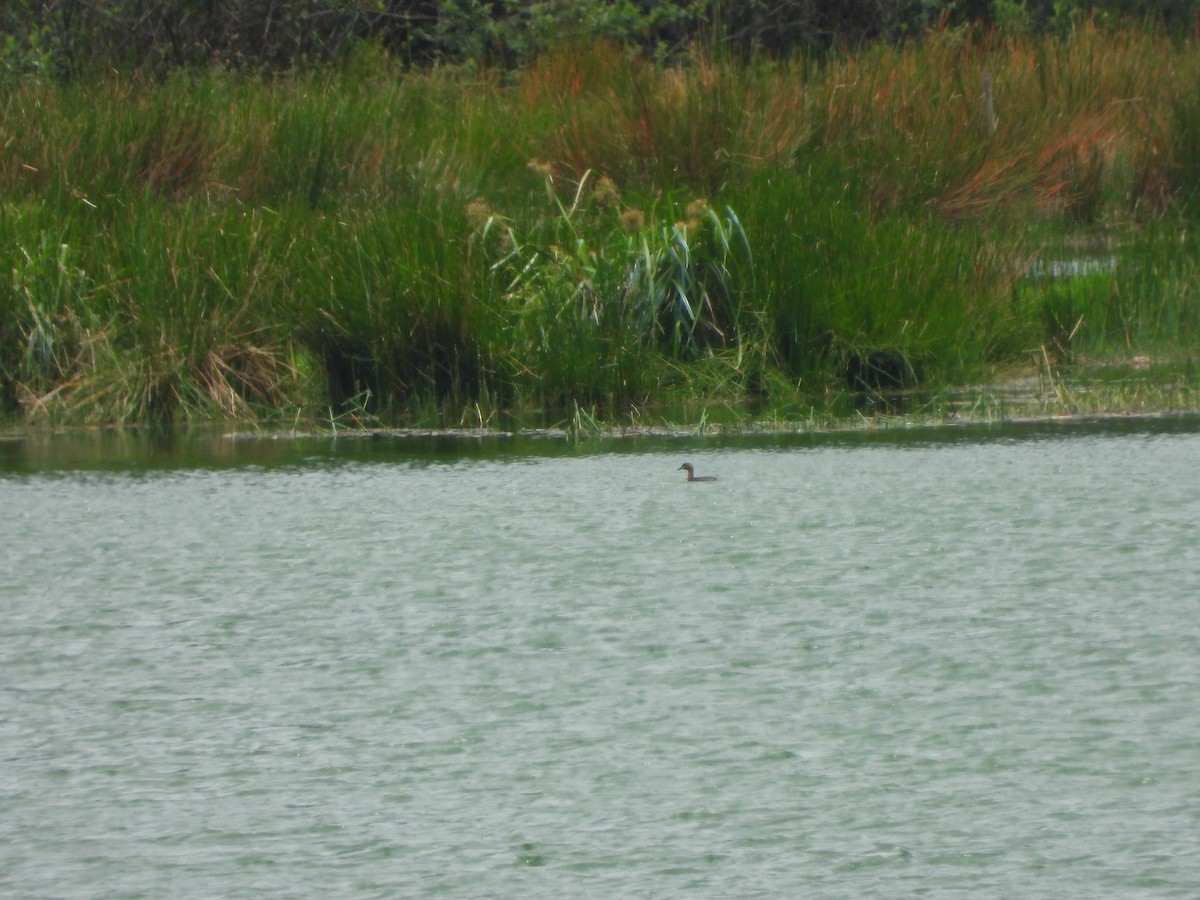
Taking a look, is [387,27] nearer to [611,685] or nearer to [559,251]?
[559,251]

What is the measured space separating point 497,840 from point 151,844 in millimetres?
528

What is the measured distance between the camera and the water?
314 centimetres

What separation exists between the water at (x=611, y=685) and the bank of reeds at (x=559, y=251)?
2.01m

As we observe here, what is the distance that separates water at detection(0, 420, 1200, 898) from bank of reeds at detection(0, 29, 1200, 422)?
201 cm

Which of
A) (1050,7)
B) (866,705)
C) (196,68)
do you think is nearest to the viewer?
(866,705)

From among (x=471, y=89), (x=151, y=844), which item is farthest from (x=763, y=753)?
(x=471, y=89)

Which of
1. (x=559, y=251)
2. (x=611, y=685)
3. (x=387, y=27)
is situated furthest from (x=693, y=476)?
(x=387, y=27)

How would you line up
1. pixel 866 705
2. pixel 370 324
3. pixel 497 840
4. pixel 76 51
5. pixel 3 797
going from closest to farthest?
pixel 497 840
pixel 3 797
pixel 866 705
pixel 370 324
pixel 76 51

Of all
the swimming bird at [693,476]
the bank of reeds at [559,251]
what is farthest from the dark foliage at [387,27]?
the swimming bird at [693,476]

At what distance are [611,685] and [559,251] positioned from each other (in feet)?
17.3

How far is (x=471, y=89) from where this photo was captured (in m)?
14.2

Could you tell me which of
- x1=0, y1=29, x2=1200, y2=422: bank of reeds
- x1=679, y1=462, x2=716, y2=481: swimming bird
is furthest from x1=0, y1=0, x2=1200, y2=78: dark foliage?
x1=679, y1=462, x2=716, y2=481: swimming bird

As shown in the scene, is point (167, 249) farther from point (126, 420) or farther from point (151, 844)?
point (151, 844)

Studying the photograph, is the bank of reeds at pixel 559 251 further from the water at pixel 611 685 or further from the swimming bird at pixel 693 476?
the water at pixel 611 685
